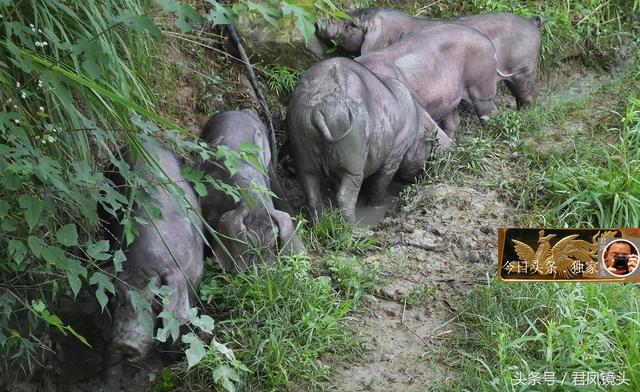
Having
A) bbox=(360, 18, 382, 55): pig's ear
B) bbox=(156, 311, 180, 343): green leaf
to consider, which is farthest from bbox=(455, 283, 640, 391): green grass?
bbox=(360, 18, 382, 55): pig's ear

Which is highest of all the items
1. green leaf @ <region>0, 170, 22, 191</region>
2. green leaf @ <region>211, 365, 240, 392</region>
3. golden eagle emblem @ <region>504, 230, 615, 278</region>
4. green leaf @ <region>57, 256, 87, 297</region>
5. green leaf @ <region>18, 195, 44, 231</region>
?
green leaf @ <region>0, 170, 22, 191</region>

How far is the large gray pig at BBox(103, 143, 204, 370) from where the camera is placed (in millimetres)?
4117

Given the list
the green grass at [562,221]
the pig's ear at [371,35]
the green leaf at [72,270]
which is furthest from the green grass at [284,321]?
the pig's ear at [371,35]

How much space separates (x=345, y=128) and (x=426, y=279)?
115 cm

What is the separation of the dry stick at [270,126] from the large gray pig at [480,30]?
0.81 metres

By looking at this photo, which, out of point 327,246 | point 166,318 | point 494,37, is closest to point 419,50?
point 494,37

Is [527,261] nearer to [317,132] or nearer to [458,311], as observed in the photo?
[458,311]

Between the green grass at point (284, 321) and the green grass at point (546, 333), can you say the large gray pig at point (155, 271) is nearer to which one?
the green grass at point (284, 321)

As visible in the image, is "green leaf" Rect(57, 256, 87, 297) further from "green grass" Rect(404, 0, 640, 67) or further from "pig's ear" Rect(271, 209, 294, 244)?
"green grass" Rect(404, 0, 640, 67)

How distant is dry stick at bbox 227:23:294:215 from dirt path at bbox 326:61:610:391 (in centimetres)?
67

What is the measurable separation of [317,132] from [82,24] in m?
1.88

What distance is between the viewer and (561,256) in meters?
3.56

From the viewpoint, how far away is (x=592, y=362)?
12.5ft

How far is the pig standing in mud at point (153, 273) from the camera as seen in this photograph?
4121mm
